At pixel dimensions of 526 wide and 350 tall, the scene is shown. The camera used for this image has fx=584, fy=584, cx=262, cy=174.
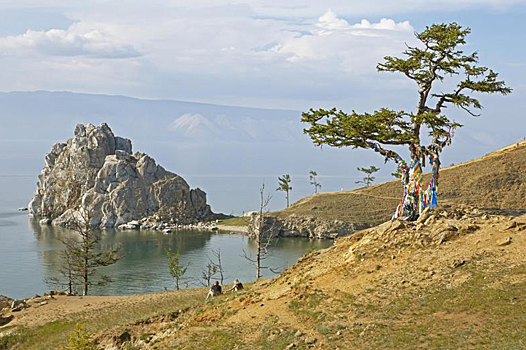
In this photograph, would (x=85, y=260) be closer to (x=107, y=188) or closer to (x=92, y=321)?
(x=92, y=321)

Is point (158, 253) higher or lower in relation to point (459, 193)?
lower

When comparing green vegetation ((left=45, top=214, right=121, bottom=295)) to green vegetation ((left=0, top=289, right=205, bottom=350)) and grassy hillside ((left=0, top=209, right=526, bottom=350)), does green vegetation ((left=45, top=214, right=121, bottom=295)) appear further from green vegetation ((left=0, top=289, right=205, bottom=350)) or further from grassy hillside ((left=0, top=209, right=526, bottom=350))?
grassy hillside ((left=0, top=209, right=526, bottom=350))

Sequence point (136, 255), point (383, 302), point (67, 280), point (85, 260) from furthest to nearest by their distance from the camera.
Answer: point (136, 255), point (67, 280), point (85, 260), point (383, 302)

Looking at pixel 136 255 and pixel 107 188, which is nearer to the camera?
pixel 136 255

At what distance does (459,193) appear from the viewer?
101m

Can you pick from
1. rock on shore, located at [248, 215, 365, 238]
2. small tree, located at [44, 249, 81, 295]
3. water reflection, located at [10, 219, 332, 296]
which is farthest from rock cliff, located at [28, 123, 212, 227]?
small tree, located at [44, 249, 81, 295]

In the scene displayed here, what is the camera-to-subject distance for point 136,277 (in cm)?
7944

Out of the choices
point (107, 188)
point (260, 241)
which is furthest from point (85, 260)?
point (107, 188)

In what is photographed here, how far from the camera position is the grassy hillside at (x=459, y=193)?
8801 centimetres

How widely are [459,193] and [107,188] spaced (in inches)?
3905

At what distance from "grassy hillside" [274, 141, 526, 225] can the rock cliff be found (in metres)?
38.0

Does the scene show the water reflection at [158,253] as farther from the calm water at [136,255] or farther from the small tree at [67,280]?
the small tree at [67,280]

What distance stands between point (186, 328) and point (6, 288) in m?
53.7

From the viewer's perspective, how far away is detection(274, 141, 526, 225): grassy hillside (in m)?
88.0
